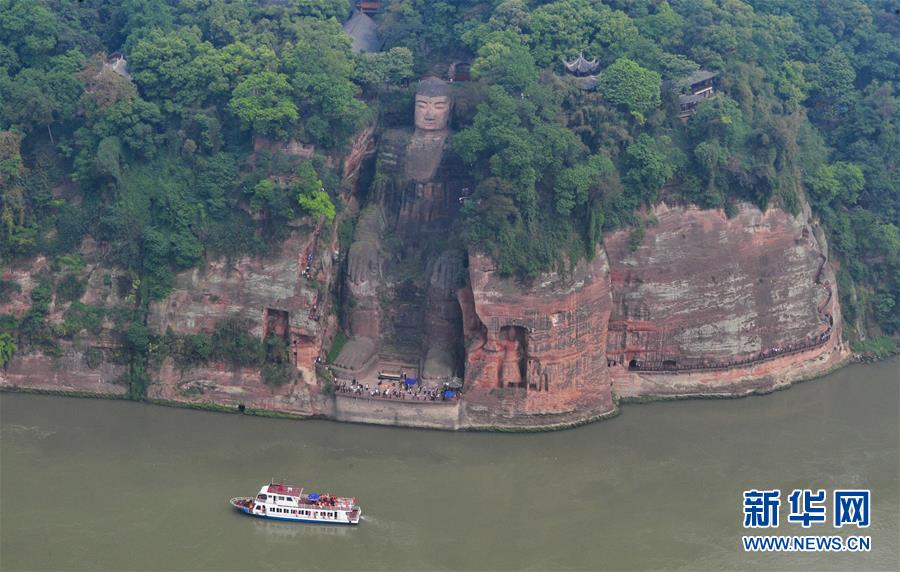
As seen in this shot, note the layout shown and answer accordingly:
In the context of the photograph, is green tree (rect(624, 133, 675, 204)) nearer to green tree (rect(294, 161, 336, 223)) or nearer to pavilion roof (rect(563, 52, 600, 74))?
pavilion roof (rect(563, 52, 600, 74))

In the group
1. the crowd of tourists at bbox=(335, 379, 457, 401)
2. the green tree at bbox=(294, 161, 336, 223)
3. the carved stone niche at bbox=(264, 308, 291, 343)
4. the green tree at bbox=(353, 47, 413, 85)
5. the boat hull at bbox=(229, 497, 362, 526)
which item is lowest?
the boat hull at bbox=(229, 497, 362, 526)

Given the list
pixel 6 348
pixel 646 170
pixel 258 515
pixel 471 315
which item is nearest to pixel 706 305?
pixel 646 170

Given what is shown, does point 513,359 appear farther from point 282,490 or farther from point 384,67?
point 384,67

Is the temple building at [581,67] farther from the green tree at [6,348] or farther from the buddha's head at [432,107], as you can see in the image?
the green tree at [6,348]

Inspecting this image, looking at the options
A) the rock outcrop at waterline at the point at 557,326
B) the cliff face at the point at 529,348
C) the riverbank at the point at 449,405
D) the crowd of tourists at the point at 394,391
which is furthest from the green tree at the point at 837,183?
the crowd of tourists at the point at 394,391

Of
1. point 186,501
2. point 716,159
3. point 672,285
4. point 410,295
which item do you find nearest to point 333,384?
point 410,295

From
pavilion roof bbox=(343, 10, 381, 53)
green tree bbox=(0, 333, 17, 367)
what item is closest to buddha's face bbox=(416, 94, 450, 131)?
pavilion roof bbox=(343, 10, 381, 53)

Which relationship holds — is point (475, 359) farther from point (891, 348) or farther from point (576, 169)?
point (891, 348)
